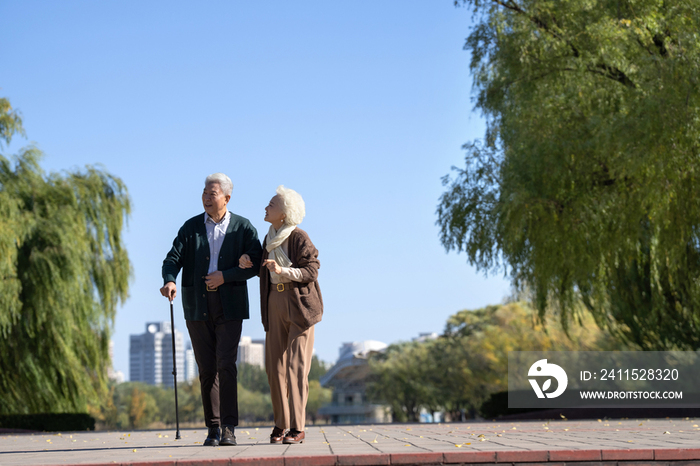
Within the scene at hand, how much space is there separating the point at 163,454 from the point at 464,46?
466 inches

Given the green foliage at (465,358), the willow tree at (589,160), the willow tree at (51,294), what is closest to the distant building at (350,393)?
the green foliage at (465,358)

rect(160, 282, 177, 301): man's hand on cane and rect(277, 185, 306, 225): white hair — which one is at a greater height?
rect(277, 185, 306, 225): white hair

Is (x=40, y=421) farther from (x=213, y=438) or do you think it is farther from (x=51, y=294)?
(x=213, y=438)

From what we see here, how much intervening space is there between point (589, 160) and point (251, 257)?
785 centimetres

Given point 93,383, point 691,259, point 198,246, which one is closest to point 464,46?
point 691,259

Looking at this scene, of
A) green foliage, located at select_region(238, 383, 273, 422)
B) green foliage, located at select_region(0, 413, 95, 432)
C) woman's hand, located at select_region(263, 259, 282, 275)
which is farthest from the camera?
green foliage, located at select_region(238, 383, 273, 422)

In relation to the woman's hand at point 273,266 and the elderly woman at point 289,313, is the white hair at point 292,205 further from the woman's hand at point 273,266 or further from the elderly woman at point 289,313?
the woman's hand at point 273,266

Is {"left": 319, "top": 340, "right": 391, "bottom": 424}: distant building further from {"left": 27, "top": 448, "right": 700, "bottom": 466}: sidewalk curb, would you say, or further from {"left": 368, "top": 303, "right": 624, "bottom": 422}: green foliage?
{"left": 27, "top": 448, "right": 700, "bottom": 466}: sidewalk curb

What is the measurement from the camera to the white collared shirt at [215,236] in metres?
5.55

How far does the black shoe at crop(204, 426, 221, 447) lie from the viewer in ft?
17.1

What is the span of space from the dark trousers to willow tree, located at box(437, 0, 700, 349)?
23.5 ft

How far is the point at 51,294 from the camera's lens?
15422mm

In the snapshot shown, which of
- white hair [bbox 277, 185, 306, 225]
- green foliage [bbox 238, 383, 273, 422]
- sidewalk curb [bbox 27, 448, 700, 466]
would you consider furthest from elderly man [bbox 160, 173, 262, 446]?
green foliage [bbox 238, 383, 273, 422]

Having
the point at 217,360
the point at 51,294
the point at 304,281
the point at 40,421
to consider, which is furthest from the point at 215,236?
the point at 51,294
